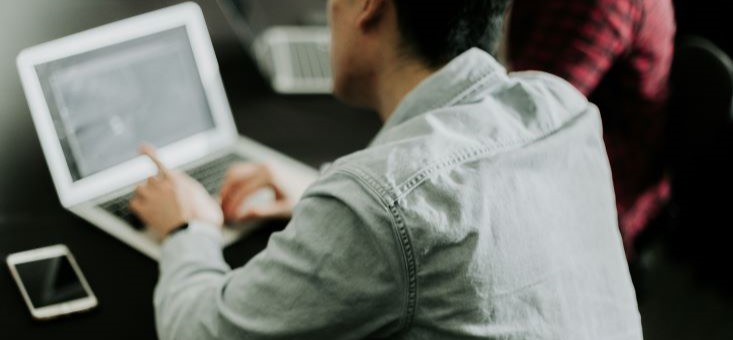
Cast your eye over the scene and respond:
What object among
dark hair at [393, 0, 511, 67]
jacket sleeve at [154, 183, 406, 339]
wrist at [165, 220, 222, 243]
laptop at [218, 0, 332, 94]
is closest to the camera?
jacket sleeve at [154, 183, 406, 339]

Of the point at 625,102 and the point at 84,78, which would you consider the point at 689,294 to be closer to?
the point at 625,102

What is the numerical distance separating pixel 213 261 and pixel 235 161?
0.39m

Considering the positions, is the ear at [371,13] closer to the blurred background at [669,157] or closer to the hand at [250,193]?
the hand at [250,193]

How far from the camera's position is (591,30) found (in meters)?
1.26

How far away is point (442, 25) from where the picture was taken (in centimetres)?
94

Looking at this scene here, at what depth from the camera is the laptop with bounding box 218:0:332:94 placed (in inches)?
66.1

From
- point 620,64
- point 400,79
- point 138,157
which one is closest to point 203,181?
point 138,157

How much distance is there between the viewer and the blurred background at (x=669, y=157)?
52.7 inches

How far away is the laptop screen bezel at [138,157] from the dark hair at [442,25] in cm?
51

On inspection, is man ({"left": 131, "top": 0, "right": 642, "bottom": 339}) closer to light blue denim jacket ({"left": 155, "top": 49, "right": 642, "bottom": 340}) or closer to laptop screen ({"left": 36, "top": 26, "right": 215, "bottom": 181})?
light blue denim jacket ({"left": 155, "top": 49, "right": 642, "bottom": 340})

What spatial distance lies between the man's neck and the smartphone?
0.49 metres

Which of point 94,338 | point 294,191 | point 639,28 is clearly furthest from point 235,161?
point 639,28

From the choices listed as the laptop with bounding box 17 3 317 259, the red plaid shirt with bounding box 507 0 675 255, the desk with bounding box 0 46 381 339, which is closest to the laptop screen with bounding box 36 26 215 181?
the laptop with bounding box 17 3 317 259

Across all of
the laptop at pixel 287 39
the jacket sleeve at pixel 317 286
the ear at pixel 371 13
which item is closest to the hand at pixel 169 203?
the jacket sleeve at pixel 317 286
